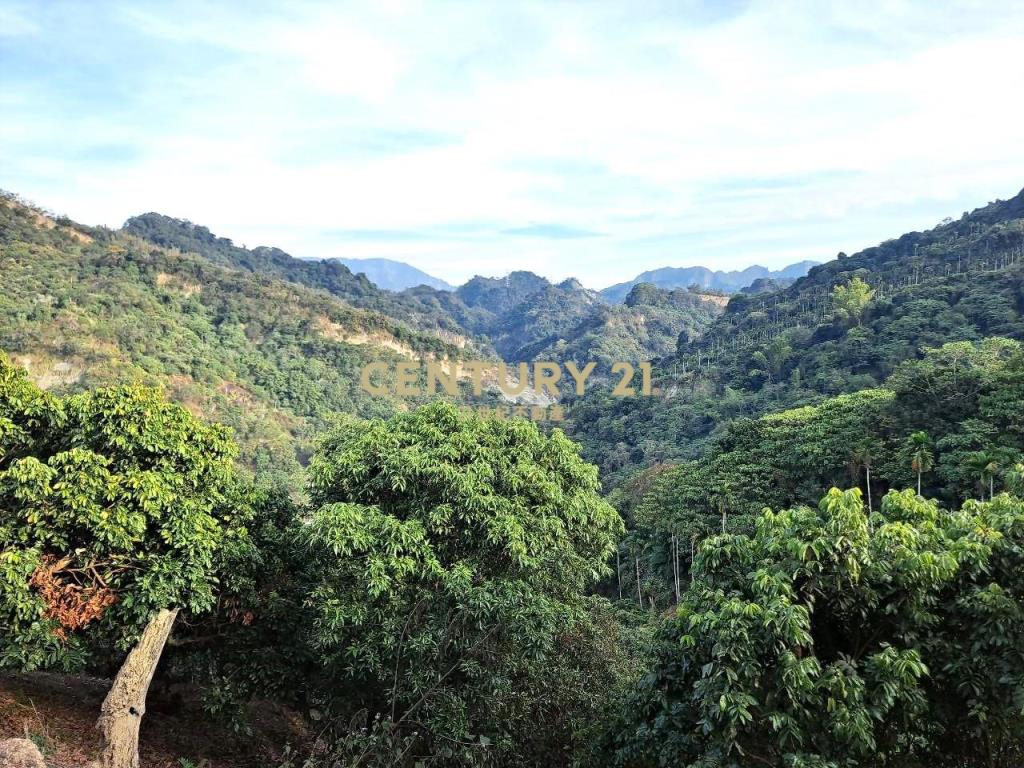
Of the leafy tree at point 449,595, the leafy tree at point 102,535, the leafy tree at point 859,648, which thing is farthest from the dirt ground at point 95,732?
the leafy tree at point 859,648

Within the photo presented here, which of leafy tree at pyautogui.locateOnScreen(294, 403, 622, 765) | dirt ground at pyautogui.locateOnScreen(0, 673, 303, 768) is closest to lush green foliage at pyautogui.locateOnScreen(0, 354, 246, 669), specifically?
dirt ground at pyautogui.locateOnScreen(0, 673, 303, 768)

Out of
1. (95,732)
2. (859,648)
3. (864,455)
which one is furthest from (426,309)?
(859,648)

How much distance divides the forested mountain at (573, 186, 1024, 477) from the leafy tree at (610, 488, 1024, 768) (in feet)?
142

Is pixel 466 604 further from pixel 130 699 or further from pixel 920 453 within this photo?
pixel 920 453

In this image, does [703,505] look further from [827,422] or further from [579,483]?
[579,483]

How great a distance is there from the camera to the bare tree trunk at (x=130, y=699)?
7090mm

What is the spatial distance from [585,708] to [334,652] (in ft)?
10.4

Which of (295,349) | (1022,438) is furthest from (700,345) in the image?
(1022,438)

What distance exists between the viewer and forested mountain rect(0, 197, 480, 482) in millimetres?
54438

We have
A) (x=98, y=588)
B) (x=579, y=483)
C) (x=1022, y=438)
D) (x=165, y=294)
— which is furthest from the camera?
(x=165, y=294)

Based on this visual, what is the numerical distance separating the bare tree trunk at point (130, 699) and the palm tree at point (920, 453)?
21.3m

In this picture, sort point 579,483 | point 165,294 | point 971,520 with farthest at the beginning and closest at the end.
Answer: point 165,294 → point 579,483 → point 971,520

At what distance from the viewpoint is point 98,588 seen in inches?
277

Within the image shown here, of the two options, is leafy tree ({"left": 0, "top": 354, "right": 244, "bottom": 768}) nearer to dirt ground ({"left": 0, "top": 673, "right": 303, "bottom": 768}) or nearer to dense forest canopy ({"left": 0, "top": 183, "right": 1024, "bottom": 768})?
dense forest canopy ({"left": 0, "top": 183, "right": 1024, "bottom": 768})
